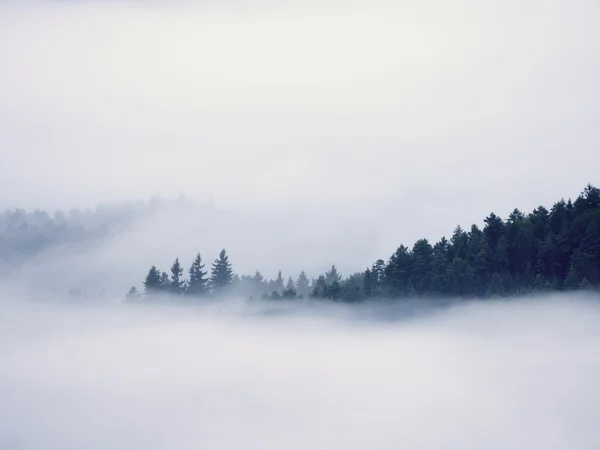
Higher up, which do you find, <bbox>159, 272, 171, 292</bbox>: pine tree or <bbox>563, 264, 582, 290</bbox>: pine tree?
<bbox>159, 272, 171, 292</bbox>: pine tree

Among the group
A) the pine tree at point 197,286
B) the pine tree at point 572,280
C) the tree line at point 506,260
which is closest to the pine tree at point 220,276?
A: the pine tree at point 197,286

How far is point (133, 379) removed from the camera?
565 ft

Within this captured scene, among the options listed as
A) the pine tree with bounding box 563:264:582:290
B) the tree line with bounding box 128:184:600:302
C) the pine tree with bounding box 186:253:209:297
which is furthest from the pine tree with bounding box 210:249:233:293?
the pine tree with bounding box 563:264:582:290

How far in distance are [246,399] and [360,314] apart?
27540 millimetres

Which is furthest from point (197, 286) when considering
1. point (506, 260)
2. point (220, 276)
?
point (506, 260)

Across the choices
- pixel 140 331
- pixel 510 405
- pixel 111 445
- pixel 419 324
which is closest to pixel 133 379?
pixel 140 331

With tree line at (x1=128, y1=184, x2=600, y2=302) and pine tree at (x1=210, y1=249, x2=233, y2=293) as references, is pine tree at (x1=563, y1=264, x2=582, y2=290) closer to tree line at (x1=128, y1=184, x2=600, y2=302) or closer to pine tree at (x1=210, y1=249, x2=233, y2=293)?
tree line at (x1=128, y1=184, x2=600, y2=302)

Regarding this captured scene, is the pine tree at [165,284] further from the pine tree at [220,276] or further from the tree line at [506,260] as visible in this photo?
the tree line at [506,260]

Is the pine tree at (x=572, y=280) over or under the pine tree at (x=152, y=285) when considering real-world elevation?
under

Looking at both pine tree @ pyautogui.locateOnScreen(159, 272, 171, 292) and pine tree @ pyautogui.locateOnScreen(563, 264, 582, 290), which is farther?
pine tree @ pyautogui.locateOnScreen(159, 272, 171, 292)

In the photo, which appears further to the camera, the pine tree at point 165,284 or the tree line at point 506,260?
the pine tree at point 165,284

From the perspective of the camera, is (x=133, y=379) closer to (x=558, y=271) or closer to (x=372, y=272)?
(x=372, y=272)

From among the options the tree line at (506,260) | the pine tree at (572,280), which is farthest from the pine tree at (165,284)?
the pine tree at (572,280)

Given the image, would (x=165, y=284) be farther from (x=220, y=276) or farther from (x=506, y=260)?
(x=506, y=260)
